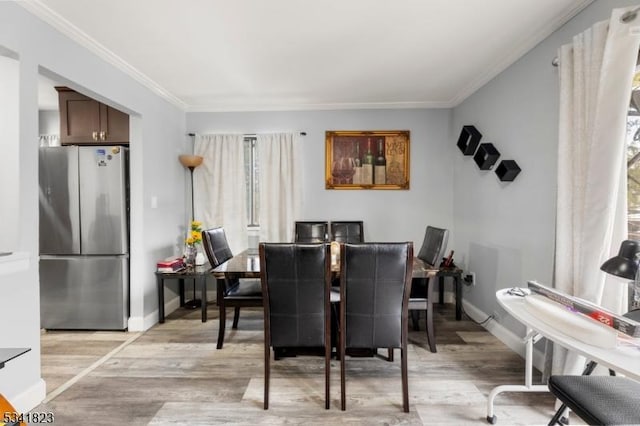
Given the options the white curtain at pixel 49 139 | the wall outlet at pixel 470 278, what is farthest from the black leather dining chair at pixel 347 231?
the white curtain at pixel 49 139

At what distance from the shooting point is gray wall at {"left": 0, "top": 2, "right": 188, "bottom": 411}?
1.77 metres

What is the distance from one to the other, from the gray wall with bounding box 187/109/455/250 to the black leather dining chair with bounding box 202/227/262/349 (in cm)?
127

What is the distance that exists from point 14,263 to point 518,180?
3.58 m

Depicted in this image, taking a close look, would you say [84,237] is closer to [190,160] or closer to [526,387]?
[190,160]

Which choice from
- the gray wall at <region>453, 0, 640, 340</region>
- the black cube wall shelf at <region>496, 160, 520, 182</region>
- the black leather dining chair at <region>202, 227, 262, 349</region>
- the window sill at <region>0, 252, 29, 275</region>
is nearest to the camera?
the window sill at <region>0, 252, 29, 275</region>

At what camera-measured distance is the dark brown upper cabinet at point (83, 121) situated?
3.16m

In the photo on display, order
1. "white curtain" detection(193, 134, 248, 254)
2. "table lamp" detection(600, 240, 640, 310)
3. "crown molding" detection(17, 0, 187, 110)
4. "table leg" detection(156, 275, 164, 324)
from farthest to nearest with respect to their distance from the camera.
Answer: "white curtain" detection(193, 134, 248, 254)
"table leg" detection(156, 275, 164, 324)
"crown molding" detection(17, 0, 187, 110)
"table lamp" detection(600, 240, 640, 310)

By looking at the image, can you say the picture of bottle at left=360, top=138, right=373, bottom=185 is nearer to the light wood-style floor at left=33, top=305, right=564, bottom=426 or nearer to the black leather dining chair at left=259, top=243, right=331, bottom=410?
the light wood-style floor at left=33, top=305, right=564, bottom=426

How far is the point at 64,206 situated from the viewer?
2.87 meters

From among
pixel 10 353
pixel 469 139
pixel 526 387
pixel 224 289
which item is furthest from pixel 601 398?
pixel 469 139

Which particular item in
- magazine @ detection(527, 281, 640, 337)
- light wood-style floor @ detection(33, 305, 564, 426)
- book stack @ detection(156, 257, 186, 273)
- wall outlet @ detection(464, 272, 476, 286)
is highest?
magazine @ detection(527, 281, 640, 337)

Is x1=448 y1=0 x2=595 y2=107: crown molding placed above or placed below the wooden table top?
above

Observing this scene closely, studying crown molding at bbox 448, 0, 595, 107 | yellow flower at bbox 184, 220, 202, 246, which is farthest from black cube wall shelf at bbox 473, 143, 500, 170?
yellow flower at bbox 184, 220, 202, 246

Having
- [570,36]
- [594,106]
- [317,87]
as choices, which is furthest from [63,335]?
[570,36]
